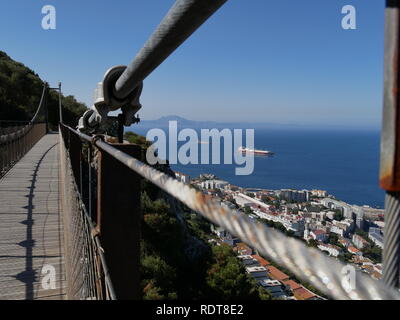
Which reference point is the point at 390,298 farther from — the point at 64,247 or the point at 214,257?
the point at 214,257

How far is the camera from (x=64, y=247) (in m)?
3.40

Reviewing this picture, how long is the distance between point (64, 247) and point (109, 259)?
7.39 feet

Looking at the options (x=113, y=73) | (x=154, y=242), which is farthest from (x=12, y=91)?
(x=113, y=73)

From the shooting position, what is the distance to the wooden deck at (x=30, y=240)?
105 inches

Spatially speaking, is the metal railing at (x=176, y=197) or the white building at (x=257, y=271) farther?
the white building at (x=257, y=271)

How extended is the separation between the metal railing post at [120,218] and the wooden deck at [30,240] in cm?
142

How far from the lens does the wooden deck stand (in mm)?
2660

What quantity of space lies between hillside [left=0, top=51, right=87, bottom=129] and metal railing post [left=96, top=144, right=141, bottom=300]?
19.4 meters

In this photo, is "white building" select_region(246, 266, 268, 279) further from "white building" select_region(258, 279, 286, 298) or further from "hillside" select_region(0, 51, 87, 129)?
"hillside" select_region(0, 51, 87, 129)

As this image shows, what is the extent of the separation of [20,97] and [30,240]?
25363mm

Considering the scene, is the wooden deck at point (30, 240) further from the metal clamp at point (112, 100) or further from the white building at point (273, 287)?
the white building at point (273, 287)

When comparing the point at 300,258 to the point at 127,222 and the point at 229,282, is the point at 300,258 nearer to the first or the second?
the point at 127,222

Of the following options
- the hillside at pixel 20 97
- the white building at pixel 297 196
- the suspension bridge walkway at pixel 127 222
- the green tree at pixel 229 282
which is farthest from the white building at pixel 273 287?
the suspension bridge walkway at pixel 127 222
